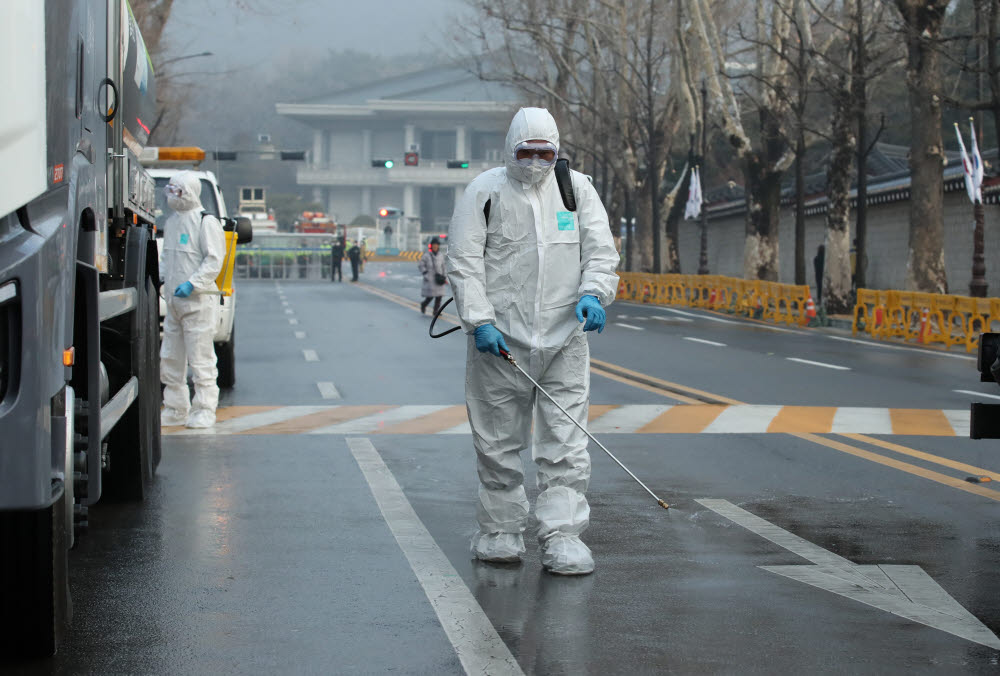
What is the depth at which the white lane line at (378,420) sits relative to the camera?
11656mm

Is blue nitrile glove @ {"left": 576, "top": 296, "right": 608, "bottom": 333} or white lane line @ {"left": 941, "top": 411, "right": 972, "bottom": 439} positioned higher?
blue nitrile glove @ {"left": 576, "top": 296, "right": 608, "bottom": 333}

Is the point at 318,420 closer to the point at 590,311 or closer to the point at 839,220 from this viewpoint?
the point at 590,311

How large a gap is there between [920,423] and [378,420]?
4425 mm

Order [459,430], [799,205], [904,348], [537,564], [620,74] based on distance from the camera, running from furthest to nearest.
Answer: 1. [620,74]
2. [799,205]
3. [904,348]
4. [459,430]
5. [537,564]

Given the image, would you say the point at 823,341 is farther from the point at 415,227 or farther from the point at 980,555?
the point at 415,227

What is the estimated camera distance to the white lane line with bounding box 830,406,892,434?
11672mm

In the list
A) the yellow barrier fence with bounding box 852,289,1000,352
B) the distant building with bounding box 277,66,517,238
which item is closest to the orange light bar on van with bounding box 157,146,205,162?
the yellow barrier fence with bounding box 852,289,1000,352

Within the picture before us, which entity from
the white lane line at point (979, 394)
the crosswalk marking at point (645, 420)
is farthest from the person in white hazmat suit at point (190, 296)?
the white lane line at point (979, 394)

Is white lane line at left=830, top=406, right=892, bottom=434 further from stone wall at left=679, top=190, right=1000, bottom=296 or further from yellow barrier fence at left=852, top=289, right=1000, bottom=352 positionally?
stone wall at left=679, top=190, right=1000, bottom=296

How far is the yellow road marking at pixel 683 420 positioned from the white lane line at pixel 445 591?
3.17 metres

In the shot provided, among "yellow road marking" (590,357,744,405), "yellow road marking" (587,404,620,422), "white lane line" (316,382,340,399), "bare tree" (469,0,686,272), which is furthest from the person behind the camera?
"bare tree" (469,0,686,272)

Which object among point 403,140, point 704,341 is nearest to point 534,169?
point 704,341

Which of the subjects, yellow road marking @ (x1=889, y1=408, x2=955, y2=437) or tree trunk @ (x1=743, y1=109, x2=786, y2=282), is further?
tree trunk @ (x1=743, y1=109, x2=786, y2=282)

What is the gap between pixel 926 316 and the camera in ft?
80.9
